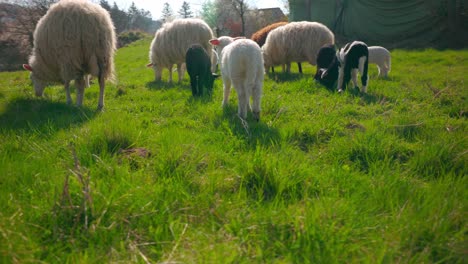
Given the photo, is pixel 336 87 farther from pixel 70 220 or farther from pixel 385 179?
pixel 70 220

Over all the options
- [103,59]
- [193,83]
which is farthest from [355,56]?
[103,59]

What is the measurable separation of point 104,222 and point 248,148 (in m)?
1.80

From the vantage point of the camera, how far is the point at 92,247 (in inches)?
62.2

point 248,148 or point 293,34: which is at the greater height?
point 293,34

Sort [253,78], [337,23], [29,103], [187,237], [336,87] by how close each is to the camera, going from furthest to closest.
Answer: [337,23] < [336,87] < [29,103] < [253,78] < [187,237]

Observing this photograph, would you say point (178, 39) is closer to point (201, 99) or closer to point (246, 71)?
point (201, 99)

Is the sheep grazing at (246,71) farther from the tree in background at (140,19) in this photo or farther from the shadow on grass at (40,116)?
the tree in background at (140,19)

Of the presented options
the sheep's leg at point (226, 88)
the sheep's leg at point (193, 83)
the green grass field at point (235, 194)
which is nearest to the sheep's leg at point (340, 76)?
the green grass field at point (235, 194)

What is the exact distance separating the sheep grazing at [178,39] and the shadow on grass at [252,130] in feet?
15.2

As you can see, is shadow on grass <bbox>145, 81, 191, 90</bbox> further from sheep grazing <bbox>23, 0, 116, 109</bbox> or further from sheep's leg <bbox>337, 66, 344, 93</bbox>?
sheep's leg <bbox>337, 66, 344, 93</bbox>

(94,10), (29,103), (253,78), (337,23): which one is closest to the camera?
(253,78)

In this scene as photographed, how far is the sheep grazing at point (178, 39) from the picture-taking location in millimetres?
8734

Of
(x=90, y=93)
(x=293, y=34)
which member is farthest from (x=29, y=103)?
(x=293, y=34)

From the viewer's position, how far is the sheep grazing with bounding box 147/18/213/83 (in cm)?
873
